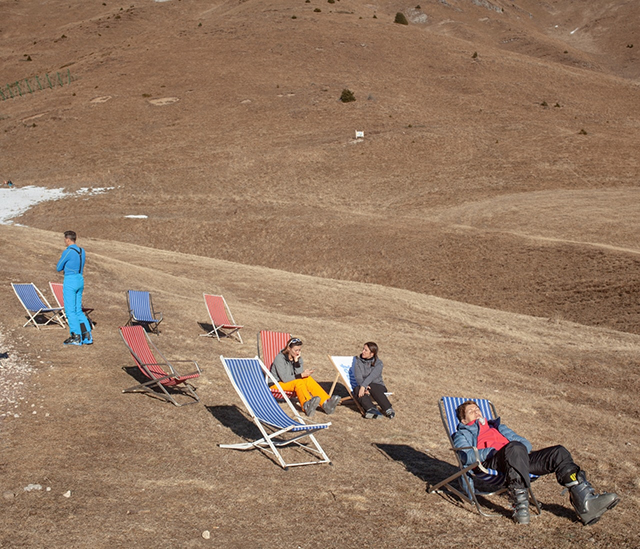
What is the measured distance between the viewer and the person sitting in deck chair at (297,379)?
8.17m

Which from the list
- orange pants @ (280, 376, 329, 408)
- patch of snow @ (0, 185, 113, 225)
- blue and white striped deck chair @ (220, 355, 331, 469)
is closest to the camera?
blue and white striped deck chair @ (220, 355, 331, 469)

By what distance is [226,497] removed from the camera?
5.52 m

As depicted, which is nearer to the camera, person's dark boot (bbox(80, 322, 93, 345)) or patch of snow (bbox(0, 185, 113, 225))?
person's dark boot (bbox(80, 322, 93, 345))

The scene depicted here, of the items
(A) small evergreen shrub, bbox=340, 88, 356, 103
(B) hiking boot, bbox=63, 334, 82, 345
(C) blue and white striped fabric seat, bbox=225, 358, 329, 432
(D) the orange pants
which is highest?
(A) small evergreen shrub, bbox=340, 88, 356, 103

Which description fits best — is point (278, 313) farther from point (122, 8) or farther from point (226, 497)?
point (122, 8)

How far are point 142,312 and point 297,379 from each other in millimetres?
4736

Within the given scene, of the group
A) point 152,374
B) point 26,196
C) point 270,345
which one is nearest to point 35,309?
point 152,374

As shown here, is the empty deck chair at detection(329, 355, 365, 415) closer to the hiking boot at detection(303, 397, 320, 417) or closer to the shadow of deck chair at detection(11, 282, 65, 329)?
the hiking boot at detection(303, 397, 320, 417)

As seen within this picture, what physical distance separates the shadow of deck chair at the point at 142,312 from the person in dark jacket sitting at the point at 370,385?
455 cm

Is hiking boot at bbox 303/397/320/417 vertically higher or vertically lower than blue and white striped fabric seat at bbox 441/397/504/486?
lower

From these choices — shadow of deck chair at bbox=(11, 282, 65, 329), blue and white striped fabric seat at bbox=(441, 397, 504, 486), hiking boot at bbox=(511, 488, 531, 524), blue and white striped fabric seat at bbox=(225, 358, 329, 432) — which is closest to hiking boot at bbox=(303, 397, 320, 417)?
blue and white striped fabric seat at bbox=(225, 358, 329, 432)

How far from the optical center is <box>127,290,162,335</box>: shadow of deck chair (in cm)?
1150

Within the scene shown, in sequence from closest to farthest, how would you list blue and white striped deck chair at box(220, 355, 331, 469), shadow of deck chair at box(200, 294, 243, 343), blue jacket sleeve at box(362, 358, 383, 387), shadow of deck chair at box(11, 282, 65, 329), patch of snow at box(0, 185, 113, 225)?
blue and white striped deck chair at box(220, 355, 331, 469) < blue jacket sleeve at box(362, 358, 383, 387) < shadow of deck chair at box(11, 282, 65, 329) < shadow of deck chair at box(200, 294, 243, 343) < patch of snow at box(0, 185, 113, 225)

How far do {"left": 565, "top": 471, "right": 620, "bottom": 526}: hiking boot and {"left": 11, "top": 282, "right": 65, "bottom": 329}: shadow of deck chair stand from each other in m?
9.12
